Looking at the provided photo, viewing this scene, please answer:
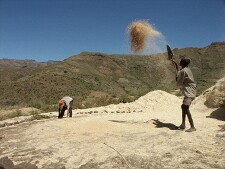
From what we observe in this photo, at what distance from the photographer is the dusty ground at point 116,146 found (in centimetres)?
541

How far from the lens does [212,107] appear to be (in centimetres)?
1068

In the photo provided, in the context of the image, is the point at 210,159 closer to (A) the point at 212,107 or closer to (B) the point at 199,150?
(B) the point at 199,150

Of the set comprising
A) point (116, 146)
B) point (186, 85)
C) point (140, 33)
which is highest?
point (140, 33)

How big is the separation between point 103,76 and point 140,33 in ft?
214

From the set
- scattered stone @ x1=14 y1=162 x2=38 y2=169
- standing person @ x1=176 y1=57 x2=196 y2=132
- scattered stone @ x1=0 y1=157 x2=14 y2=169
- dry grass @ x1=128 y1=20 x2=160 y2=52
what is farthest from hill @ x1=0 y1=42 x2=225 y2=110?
scattered stone @ x1=14 y1=162 x2=38 y2=169

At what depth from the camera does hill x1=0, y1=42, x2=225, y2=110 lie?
4772 cm

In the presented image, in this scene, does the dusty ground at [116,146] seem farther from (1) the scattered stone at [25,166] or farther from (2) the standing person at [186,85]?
(2) the standing person at [186,85]

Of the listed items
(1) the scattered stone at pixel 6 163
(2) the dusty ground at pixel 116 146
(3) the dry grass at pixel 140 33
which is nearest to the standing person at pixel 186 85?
(2) the dusty ground at pixel 116 146

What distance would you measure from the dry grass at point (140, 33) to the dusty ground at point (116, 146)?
207 centimetres

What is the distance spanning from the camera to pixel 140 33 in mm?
9234

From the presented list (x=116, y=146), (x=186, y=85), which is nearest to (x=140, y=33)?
(x=186, y=85)

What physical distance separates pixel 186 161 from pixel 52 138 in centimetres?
317

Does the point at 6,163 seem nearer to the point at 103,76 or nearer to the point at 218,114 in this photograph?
the point at 218,114

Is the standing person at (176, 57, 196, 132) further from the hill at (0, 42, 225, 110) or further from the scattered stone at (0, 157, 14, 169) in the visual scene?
the hill at (0, 42, 225, 110)
